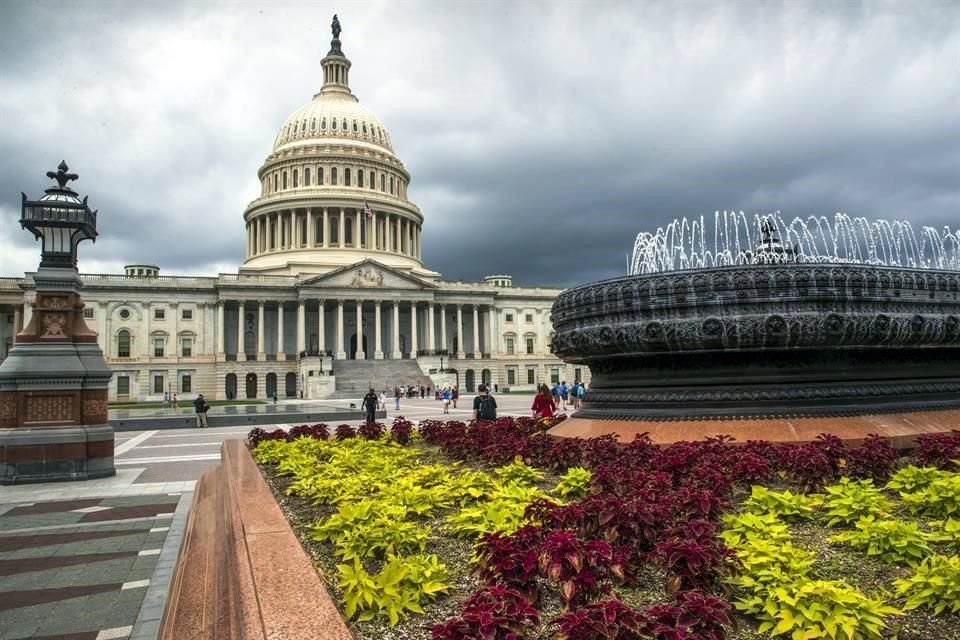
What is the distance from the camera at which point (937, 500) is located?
16.1ft

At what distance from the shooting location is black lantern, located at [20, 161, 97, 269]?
15430 mm

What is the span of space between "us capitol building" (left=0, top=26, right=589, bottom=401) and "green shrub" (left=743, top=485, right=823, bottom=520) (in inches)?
2381

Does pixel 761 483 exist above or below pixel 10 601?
above

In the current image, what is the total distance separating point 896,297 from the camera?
762cm

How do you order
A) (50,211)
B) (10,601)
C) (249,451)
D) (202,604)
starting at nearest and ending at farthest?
(202,604), (10,601), (249,451), (50,211)

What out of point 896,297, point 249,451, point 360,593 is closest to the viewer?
point 360,593

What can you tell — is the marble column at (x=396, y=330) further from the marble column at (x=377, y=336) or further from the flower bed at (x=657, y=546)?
the flower bed at (x=657, y=546)

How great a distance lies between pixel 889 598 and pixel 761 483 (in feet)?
8.84

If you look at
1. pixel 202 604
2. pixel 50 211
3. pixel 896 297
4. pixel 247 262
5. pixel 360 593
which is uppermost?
pixel 247 262

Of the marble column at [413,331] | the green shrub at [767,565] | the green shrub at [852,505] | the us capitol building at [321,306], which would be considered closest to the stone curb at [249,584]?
the green shrub at [767,565]

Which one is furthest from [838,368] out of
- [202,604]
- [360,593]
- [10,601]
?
[10,601]

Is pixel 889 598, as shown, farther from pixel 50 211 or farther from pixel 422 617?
pixel 50 211

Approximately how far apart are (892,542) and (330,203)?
8705 cm

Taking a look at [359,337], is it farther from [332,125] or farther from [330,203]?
[332,125]
